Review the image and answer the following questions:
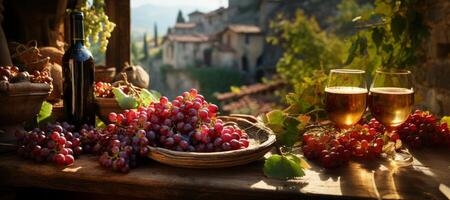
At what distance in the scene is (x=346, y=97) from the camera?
4.71ft

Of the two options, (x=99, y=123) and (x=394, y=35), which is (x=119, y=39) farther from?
(x=394, y=35)

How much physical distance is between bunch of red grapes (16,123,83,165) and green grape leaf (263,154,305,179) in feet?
1.76

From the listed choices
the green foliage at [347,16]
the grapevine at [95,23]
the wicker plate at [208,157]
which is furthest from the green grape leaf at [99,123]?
the green foliage at [347,16]

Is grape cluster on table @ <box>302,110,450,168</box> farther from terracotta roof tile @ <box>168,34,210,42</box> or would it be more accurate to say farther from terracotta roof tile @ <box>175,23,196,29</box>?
terracotta roof tile @ <box>175,23,196,29</box>

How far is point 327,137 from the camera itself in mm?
1415

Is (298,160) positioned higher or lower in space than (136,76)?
lower

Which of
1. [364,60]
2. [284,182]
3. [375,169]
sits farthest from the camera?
[364,60]

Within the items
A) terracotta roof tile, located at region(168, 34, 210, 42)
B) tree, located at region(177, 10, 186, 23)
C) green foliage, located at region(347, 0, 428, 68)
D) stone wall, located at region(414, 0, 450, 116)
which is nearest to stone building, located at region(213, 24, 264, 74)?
terracotta roof tile, located at region(168, 34, 210, 42)

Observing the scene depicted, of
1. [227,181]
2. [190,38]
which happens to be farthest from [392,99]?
[190,38]

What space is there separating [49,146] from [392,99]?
0.99 m

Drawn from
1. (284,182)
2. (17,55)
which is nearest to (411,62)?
(284,182)

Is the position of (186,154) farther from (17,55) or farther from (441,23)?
(441,23)

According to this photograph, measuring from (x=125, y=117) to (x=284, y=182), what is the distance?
528 millimetres

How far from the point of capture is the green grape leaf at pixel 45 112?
5.37ft
